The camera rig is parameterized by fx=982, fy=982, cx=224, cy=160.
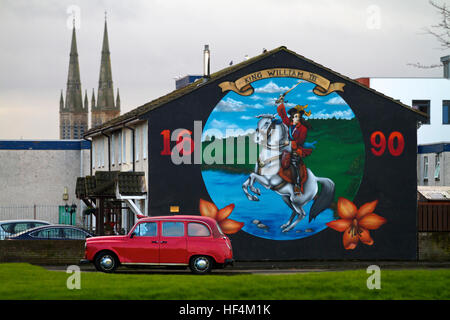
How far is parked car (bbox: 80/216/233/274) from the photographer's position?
28.8 meters

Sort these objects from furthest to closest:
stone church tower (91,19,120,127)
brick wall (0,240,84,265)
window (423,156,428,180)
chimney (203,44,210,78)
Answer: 1. stone church tower (91,19,120,127)
2. window (423,156,428,180)
3. chimney (203,44,210,78)
4. brick wall (0,240,84,265)

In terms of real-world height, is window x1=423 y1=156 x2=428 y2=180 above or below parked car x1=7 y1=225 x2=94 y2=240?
above

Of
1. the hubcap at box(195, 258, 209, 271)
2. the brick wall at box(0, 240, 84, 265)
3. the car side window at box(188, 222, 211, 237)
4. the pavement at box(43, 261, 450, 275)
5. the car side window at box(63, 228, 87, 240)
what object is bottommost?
the pavement at box(43, 261, 450, 275)

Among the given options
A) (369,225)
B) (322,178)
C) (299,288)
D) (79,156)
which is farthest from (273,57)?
(79,156)

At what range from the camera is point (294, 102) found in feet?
129

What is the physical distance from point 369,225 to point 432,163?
26.0 metres

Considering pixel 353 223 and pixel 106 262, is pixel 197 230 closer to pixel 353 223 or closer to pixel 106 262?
pixel 106 262

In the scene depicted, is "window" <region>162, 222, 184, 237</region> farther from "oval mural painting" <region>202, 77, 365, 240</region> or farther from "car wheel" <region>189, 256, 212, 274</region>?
"oval mural painting" <region>202, 77, 365, 240</region>

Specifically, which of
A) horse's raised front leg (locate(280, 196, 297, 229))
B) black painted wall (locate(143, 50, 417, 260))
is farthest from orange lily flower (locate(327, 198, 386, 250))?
horse's raised front leg (locate(280, 196, 297, 229))

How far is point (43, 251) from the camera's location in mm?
36125

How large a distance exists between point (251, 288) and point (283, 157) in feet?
68.0

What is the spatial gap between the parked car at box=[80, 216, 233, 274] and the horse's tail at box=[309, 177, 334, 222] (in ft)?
34.8

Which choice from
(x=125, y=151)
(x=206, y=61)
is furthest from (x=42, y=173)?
(x=206, y=61)
